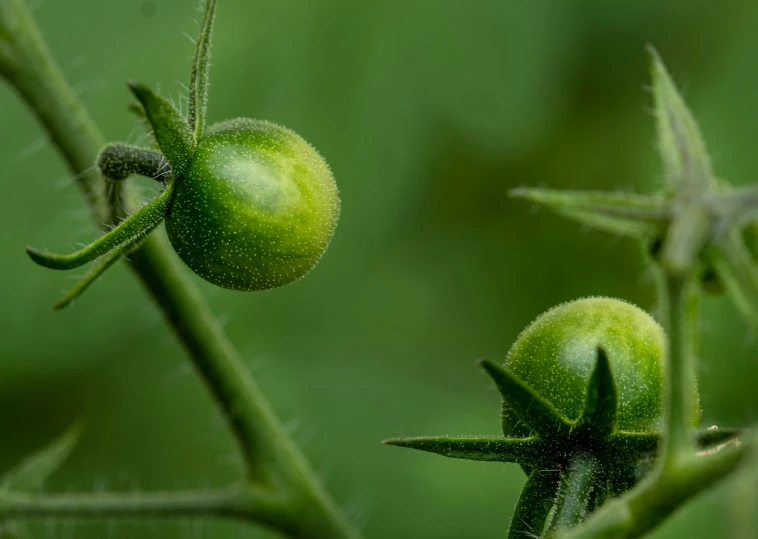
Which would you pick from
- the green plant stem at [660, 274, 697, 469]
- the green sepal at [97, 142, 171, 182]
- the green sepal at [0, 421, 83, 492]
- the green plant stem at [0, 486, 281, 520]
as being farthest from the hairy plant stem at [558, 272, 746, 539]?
the green sepal at [0, 421, 83, 492]

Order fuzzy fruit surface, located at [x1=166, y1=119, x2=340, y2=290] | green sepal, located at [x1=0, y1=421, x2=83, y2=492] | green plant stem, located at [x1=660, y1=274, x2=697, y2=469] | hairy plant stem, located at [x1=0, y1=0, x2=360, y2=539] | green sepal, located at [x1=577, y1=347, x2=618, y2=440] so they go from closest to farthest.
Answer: green plant stem, located at [x1=660, y1=274, x2=697, y2=469] < green sepal, located at [x1=577, y1=347, x2=618, y2=440] < fuzzy fruit surface, located at [x1=166, y1=119, x2=340, y2=290] < hairy plant stem, located at [x1=0, y1=0, x2=360, y2=539] < green sepal, located at [x1=0, y1=421, x2=83, y2=492]

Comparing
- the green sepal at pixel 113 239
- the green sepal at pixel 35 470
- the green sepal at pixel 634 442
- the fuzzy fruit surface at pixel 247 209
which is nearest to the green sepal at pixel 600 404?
the green sepal at pixel 634 442

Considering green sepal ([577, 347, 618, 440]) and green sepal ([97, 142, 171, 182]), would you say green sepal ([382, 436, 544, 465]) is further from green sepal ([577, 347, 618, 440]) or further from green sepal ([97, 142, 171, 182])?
green sepal ([97, 142, 171, 182])

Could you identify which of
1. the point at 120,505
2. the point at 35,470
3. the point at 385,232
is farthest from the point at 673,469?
the point at 385,232

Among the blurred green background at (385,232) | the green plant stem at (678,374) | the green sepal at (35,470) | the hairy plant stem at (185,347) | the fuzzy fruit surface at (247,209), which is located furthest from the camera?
the blurred green background at (385,232)

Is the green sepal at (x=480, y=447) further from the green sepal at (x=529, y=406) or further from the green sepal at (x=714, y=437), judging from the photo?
the green sepal at (x=714, y=437)

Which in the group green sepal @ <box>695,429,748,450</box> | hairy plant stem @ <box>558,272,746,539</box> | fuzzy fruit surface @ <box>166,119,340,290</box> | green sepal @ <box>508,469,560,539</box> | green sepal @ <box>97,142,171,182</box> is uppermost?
green sepal @ <box>97,142,171,182</box>
